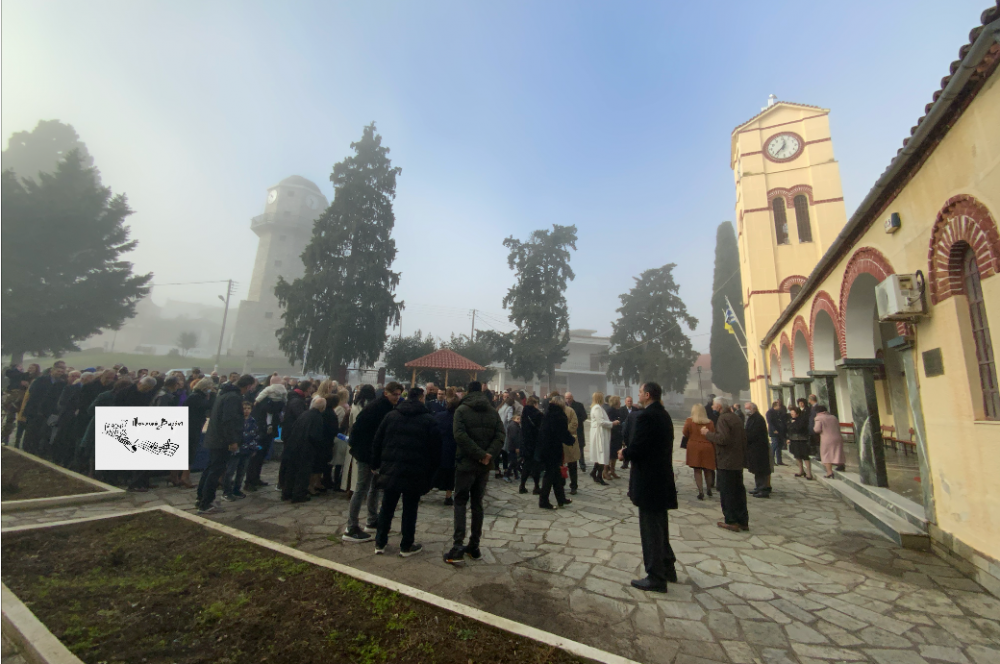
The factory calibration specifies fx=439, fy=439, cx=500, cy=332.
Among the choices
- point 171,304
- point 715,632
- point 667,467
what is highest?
point 171,304

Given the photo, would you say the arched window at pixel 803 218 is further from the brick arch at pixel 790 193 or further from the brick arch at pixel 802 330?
the brick arch at pixel 802 330

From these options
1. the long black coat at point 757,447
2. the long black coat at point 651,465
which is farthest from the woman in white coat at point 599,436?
the long black coat at point 651,465

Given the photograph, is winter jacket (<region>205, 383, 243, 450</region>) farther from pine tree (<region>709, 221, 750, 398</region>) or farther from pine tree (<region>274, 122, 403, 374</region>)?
pine tree (<region>709, 221, 750, 398</region>)

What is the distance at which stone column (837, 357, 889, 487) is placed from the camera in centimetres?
742

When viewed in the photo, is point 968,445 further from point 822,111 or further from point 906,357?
point 822,111

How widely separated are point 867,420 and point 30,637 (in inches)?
417

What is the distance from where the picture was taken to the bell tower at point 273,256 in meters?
47.3

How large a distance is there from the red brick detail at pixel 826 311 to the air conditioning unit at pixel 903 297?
3281 millimetres

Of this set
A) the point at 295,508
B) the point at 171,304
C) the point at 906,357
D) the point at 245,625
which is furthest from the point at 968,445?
the point at 171,304

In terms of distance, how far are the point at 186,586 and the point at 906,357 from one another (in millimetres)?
8702

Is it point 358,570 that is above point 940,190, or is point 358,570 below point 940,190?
below

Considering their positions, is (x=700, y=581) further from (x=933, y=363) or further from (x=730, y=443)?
(x=933, y=363)

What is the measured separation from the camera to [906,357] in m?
5.95

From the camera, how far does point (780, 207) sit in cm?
2075
